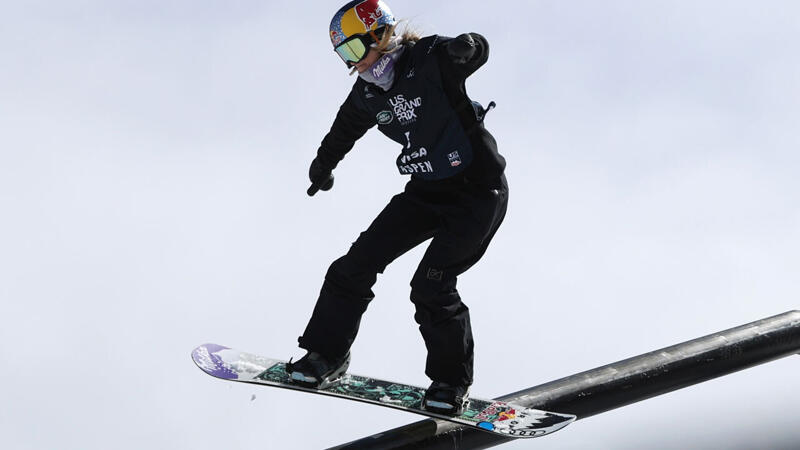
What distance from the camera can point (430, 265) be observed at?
5.64 meters

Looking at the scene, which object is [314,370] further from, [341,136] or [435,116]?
[435,116]

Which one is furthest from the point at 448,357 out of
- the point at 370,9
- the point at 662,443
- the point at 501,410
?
the point at 662,443

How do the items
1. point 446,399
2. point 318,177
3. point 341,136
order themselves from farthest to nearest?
point 318,177 → point 341,136 → point 446,399

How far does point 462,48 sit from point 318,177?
1.61 m

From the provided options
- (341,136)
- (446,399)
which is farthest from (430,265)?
(341,136)

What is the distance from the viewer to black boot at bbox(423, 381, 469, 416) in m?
5.61

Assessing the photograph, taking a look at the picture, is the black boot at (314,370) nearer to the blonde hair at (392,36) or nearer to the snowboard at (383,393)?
the snowboard at (383,393)

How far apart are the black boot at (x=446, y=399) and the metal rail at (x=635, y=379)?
0.49ft

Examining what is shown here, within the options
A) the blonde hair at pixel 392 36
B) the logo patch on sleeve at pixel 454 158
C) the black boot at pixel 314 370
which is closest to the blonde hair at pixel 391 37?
the blonde hair at pixel 392 36

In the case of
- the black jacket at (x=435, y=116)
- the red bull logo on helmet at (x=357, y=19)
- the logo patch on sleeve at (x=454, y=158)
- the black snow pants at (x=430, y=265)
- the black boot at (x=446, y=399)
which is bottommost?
the black boot at (x=446, y=399)

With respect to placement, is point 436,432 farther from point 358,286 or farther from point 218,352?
point 218,352

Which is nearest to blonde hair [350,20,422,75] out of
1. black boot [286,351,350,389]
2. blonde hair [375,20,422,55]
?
blonde hair [375,20,422,55]

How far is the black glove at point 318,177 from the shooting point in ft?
20.9

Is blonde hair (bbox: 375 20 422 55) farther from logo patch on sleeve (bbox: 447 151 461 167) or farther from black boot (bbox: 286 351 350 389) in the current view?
black boot (bbox: 286 351 350 389)
